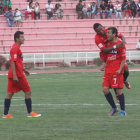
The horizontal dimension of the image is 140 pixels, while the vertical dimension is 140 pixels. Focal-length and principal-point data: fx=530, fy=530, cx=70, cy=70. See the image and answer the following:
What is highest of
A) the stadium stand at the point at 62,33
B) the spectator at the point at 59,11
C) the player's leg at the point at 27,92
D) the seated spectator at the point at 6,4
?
the seated spectator at the point at 6,4

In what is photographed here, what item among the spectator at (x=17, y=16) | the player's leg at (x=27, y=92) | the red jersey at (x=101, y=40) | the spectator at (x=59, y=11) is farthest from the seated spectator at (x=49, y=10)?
the player's leg at (x=27, y=92)

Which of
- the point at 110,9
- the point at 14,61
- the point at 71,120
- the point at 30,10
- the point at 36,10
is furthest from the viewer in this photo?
the point at 110,9

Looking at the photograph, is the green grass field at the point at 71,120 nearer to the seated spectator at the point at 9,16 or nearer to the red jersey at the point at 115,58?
the red jersey at the point at 115,58

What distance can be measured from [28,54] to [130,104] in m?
19.4

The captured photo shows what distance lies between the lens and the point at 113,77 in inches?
409

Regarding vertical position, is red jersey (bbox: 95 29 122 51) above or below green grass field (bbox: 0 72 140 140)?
above

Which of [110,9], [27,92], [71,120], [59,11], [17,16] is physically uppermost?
[110,9]

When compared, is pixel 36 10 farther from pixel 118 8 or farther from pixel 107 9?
pixel 118 8

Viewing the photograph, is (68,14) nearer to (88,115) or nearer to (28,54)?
(28,54)

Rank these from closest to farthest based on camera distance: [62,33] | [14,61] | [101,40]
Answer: [14,61], [101,40], [62,33]

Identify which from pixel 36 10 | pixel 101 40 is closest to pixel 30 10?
pixel 36 10

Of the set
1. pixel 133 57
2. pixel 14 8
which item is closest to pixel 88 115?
pixel 133 57

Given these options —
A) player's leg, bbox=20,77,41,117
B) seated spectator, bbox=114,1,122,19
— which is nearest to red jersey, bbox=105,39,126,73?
player's leg, bbox=20,77,41,117

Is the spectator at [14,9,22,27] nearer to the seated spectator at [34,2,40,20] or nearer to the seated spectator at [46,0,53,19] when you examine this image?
the seated spectator at [34,2,40,20]
